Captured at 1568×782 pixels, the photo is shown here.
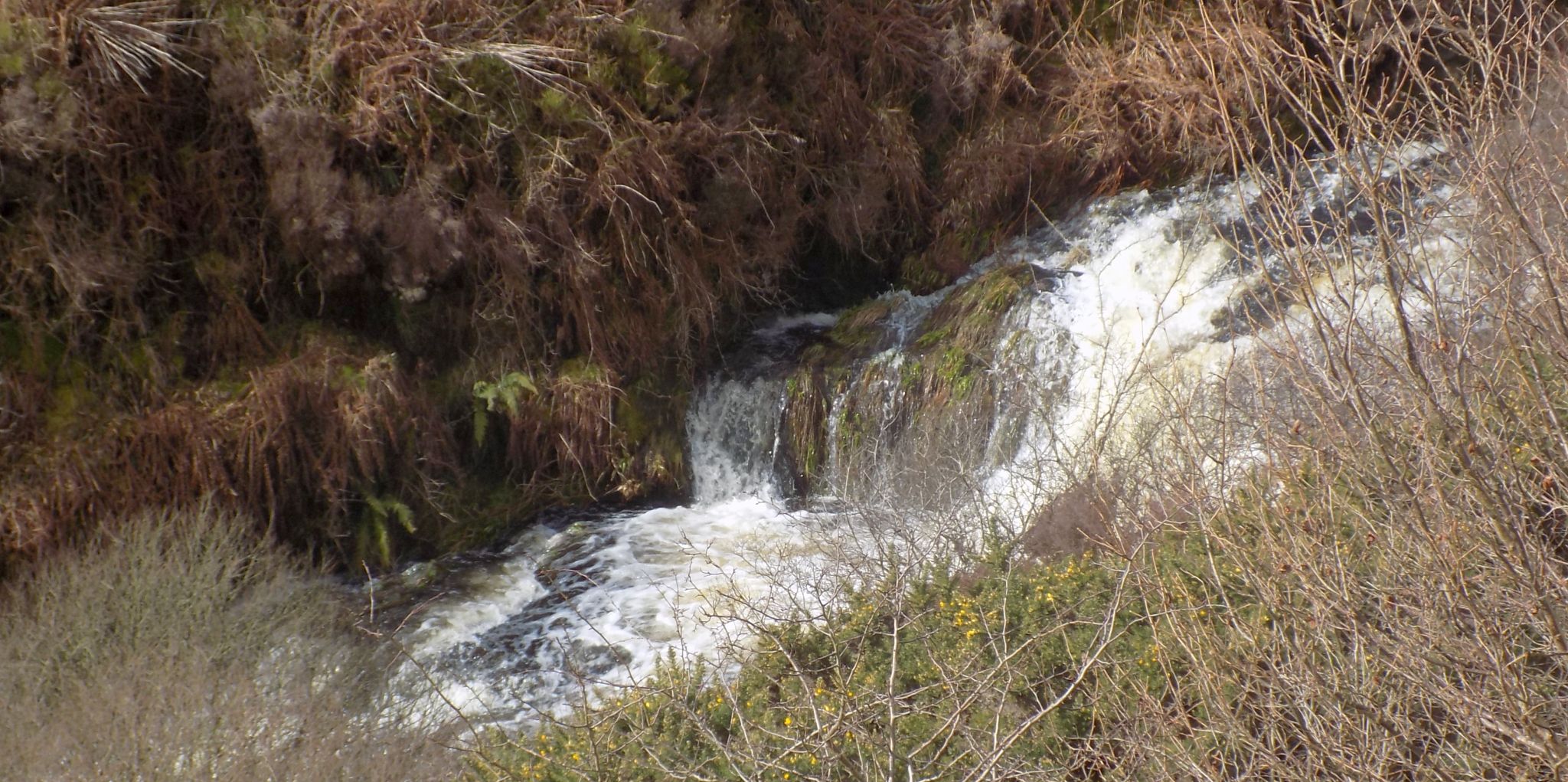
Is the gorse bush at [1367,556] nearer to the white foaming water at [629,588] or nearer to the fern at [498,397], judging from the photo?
the white foaming water at [629,588]

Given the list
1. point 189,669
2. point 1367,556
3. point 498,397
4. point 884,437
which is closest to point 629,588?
point 498,397

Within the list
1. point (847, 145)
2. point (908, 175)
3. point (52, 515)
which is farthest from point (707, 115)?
point (52, 515)

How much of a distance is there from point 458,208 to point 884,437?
295 cm

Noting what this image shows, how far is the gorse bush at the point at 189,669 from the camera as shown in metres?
3.25

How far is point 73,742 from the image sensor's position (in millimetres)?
3225

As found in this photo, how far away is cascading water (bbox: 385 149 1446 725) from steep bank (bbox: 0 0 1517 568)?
0.40 m

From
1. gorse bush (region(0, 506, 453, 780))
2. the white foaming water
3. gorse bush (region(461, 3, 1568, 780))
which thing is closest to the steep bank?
the white foaming water

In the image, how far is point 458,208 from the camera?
635cm

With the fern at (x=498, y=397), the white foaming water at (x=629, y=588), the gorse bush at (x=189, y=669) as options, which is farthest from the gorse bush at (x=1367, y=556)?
the fern at (x=498, y=397)

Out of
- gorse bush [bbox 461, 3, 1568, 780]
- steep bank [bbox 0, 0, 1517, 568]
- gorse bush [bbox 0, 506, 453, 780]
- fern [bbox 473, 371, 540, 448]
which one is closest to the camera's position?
gorse bush [bbox 461, 3, 1568, 780]

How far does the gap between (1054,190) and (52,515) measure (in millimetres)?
6492

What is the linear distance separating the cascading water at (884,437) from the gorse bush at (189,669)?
25.2 inches

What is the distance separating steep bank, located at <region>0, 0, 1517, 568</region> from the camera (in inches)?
213

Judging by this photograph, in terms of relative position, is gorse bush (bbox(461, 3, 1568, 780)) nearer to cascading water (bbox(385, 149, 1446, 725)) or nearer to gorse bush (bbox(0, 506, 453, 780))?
gorse bush (bbox(0, 506, 453, 780))
